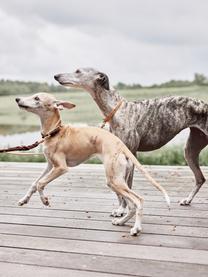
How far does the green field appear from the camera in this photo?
19.4 feet

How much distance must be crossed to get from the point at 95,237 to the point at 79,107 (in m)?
3.59

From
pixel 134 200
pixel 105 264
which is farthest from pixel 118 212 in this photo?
pixel 105 264

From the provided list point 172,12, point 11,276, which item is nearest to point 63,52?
point 172,12

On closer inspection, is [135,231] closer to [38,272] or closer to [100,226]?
[100,226]

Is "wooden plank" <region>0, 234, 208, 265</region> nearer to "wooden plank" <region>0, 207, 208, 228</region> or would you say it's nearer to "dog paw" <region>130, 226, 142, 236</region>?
"dog paw" <region>130, 226, 142, 236</region>

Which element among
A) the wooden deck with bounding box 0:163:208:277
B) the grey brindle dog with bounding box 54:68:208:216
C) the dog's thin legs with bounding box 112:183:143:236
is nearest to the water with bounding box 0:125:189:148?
the wooden deck with bounding box 0:163:208:277

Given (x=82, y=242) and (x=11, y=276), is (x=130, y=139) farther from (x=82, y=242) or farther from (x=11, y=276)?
(x=11, y=276)

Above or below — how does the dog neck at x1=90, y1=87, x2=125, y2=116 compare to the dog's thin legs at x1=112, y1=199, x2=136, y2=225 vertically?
above

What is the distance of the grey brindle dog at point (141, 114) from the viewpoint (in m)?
3.04

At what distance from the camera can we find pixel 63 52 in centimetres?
564

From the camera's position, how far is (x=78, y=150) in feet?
9.12

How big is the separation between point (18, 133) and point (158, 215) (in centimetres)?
345

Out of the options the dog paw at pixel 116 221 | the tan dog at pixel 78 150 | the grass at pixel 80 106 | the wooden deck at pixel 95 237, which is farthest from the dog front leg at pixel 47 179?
the grass at pixel 80 106

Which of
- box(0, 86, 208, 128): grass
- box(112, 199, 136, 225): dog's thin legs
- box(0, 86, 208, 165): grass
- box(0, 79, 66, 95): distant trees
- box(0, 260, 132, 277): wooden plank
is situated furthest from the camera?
box(0, 79, 66, 95): distant trees
